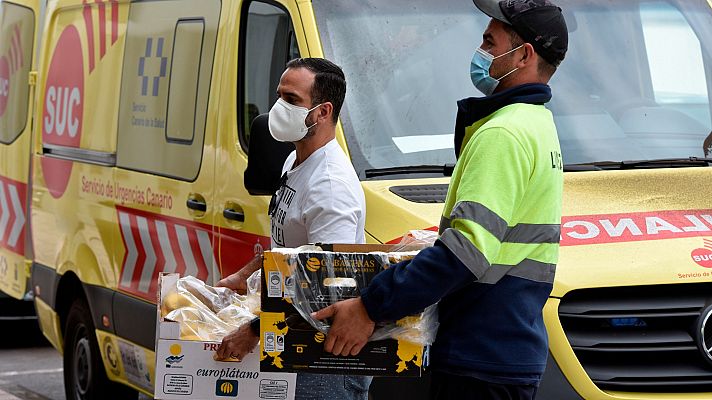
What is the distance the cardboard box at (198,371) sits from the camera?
13.6ft

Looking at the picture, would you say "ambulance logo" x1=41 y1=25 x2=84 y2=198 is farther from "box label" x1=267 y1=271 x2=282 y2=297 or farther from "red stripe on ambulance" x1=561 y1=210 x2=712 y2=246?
"box label" x1=267 y1=271 x2=282 y2=297

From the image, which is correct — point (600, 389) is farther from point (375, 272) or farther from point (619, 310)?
point (375, 272)

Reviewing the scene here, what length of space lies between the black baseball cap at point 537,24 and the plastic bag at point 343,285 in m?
0.60

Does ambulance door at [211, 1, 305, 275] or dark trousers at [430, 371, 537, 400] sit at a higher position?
ambulance door at [211, 1, 305, 275]

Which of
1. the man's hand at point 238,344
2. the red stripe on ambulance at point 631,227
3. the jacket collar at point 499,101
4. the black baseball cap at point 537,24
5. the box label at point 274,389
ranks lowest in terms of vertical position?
the box label at point 274,389

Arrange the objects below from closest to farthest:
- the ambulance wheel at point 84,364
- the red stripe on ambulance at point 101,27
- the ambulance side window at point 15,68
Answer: the red stripe on ambulance at point 101,27 < the ambulance wheel at point 84,364 < the ambulance side window at point 15,68

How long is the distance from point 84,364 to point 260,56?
257 cm

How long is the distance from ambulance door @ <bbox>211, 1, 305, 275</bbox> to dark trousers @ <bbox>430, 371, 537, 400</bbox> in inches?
97.5

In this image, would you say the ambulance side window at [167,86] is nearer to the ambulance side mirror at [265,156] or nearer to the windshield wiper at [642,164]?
the ambulance side mirror at [265,156]

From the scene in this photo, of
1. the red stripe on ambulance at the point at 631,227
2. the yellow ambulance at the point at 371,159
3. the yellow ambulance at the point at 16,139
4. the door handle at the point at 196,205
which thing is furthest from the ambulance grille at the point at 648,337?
the yellow ambulance at the point at 16,139

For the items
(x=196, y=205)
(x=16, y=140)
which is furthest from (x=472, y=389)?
(x=16, y=140)

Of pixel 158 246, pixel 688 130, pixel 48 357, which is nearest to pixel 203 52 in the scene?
pixel 158 246

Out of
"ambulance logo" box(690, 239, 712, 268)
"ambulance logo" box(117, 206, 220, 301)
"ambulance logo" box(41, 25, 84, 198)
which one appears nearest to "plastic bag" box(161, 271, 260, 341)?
"ambulance logo" box(690, 239, 712, 268)

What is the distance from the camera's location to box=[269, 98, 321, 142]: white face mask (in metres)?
4.61
